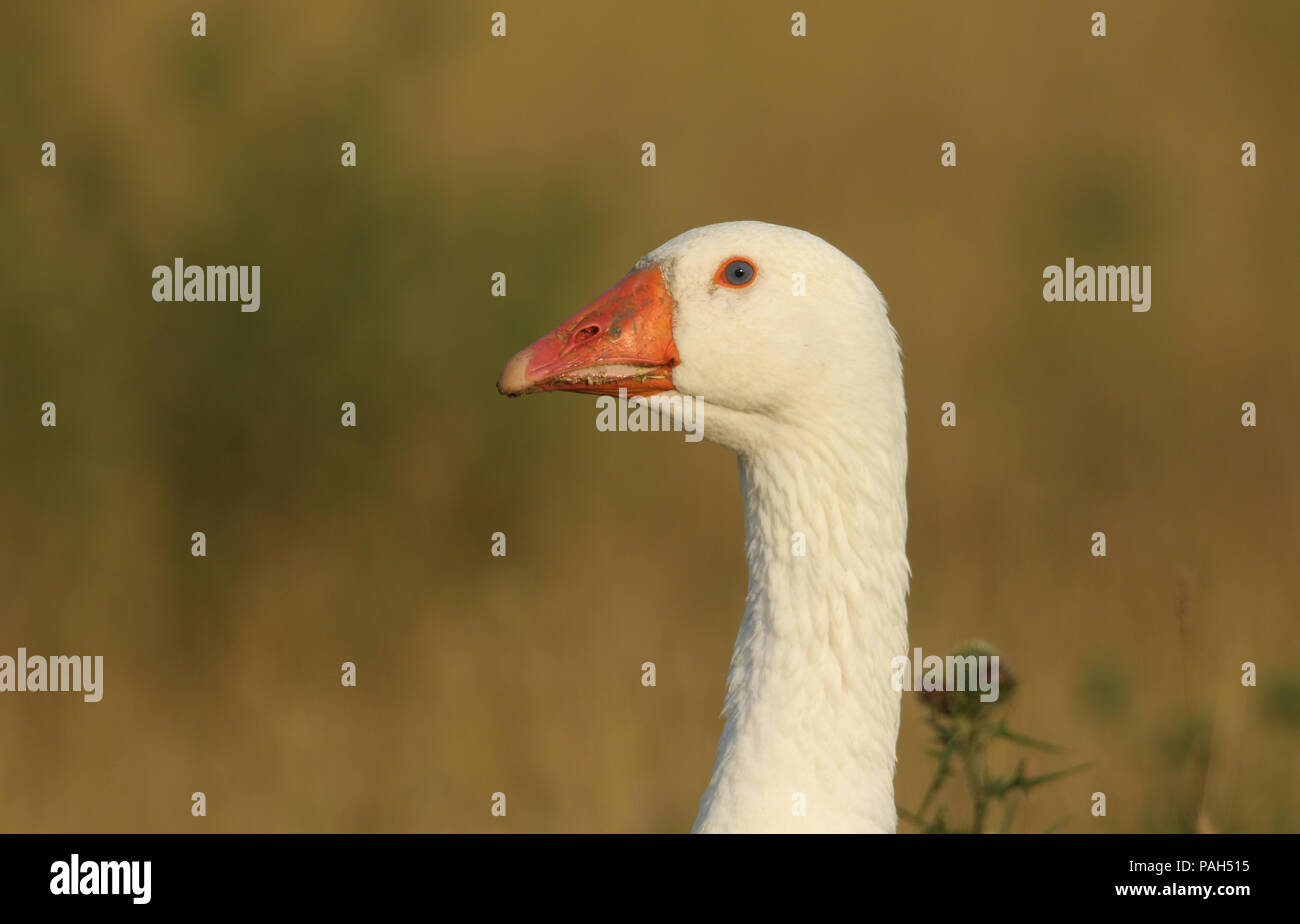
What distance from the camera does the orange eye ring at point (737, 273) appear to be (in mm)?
4012

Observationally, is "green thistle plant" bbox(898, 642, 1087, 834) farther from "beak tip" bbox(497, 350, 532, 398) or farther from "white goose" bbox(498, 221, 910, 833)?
"beak tip" bbox(497, 350, 532, 398)

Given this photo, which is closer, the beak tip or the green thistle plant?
the beak tip

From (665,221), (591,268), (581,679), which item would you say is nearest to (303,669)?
(581,679)

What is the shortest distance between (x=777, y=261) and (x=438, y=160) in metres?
6.26

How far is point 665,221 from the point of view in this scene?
11281 mm

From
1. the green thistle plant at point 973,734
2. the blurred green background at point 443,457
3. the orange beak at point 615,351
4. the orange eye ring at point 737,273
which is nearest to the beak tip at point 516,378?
the orange beak at point 615,351

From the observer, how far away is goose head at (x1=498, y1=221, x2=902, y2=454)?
395 cm

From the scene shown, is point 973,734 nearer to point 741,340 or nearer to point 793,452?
point 793,452

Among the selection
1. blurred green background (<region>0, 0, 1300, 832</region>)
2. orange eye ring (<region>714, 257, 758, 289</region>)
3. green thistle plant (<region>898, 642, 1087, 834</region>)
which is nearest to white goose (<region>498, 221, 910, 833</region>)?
orange eye ring (<region>714, 257, 758, 289</region>)

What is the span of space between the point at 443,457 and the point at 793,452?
640 centimetres

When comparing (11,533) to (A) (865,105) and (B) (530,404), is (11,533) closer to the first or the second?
(B) (530,404)

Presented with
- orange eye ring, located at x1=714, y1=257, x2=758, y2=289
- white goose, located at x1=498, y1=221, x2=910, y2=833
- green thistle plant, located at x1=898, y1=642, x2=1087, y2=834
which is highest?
orange eye ring, located at x1=714, y1=257, x2=758, y2=289

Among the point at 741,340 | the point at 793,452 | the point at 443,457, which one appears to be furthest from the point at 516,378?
the point at 443,457

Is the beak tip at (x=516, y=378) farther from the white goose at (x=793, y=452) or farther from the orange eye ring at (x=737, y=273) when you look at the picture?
the orange eye ring at (x=737, y=273)
